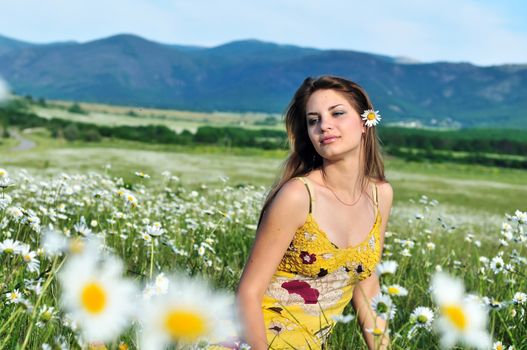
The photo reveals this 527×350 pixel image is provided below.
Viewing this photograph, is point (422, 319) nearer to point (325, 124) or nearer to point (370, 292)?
point (325, 124)

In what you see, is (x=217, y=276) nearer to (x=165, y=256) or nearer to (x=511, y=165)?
(x=165, y=256)

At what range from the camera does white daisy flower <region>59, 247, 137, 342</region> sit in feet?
2.21

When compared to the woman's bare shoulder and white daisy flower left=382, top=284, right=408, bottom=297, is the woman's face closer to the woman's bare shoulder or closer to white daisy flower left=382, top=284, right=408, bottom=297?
the woman's bare shoulder

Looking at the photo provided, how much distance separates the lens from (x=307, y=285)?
289 cm

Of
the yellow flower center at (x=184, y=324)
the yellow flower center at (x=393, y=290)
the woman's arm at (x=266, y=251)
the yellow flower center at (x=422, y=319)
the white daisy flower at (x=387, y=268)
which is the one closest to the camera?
the yellow flower center at (x=184, y=324)

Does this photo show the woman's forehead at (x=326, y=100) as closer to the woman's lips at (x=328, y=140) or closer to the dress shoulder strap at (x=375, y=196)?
the woman's lips at (x=328, y=140)

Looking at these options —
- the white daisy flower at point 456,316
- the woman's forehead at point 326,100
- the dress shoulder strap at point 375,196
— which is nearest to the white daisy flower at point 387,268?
the white daisy flower at point 456,316

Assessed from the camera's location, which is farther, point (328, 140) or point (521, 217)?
point (521, 217)

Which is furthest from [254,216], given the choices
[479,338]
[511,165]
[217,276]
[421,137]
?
[421,137]

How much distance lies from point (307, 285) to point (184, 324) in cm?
229

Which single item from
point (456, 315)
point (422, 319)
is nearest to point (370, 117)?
point (422, 319)

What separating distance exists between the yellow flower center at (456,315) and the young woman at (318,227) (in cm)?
171

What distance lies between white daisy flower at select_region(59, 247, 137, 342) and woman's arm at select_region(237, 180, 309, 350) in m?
1.86

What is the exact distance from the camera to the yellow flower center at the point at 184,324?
64 centimetres
